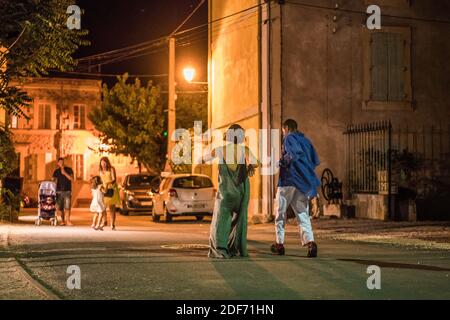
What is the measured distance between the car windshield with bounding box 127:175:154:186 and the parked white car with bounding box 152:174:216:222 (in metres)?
7.43

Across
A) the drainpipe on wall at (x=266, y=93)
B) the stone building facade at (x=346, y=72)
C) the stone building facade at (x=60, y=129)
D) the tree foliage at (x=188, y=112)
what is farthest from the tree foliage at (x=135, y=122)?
the drainpipe on wall at (x=266, y=93)

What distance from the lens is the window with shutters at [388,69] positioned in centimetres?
2281

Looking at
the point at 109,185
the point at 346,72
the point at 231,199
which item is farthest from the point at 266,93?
the point at 231,199

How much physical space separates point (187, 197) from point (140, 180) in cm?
869

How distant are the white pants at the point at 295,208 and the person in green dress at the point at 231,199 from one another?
50 centimetres

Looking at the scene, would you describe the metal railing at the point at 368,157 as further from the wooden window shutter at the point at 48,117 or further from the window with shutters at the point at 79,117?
the wooden window shutter at the point at 48,117

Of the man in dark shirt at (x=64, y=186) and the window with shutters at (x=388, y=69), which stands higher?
the window with shutters at (x=388, y=69)

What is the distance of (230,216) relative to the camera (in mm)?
10883

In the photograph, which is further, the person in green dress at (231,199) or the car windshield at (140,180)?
the car windshield at (140,180)

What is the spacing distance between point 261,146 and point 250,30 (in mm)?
4140

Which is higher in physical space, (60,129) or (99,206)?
(60,129)

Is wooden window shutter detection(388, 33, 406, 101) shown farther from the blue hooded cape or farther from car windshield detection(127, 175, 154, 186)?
the blue hooded cape

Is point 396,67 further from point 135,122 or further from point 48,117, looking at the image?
point 48,117
